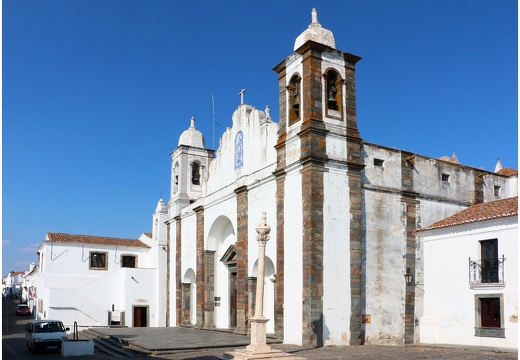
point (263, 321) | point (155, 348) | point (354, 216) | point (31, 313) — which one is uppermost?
point (354, 216)

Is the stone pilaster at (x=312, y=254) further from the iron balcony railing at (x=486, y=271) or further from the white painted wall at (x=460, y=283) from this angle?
the iron balcony railing at (x=486, y=271)

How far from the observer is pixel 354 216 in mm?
19078

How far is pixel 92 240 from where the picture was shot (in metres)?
35.7

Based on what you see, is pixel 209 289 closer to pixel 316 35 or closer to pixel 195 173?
pixel 195 173

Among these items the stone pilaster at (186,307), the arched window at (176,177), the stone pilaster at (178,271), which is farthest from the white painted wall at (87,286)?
the arched window at (176,177)

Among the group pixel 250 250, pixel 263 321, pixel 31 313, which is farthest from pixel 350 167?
pixel 31 313

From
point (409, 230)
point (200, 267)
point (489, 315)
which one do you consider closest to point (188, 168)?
point (200, 267)

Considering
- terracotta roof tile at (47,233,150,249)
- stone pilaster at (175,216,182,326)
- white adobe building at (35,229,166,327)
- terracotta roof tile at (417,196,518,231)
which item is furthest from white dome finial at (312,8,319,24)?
terracotta roof tile at (47,233,150,249)

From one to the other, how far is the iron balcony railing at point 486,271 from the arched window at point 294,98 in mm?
7926

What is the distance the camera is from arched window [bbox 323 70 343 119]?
1952 centimetres

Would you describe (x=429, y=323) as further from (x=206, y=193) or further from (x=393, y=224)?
(x=206, y=193)

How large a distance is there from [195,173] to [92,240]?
31.4ft

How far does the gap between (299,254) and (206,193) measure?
10057mm

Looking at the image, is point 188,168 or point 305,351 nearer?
point 305,351
